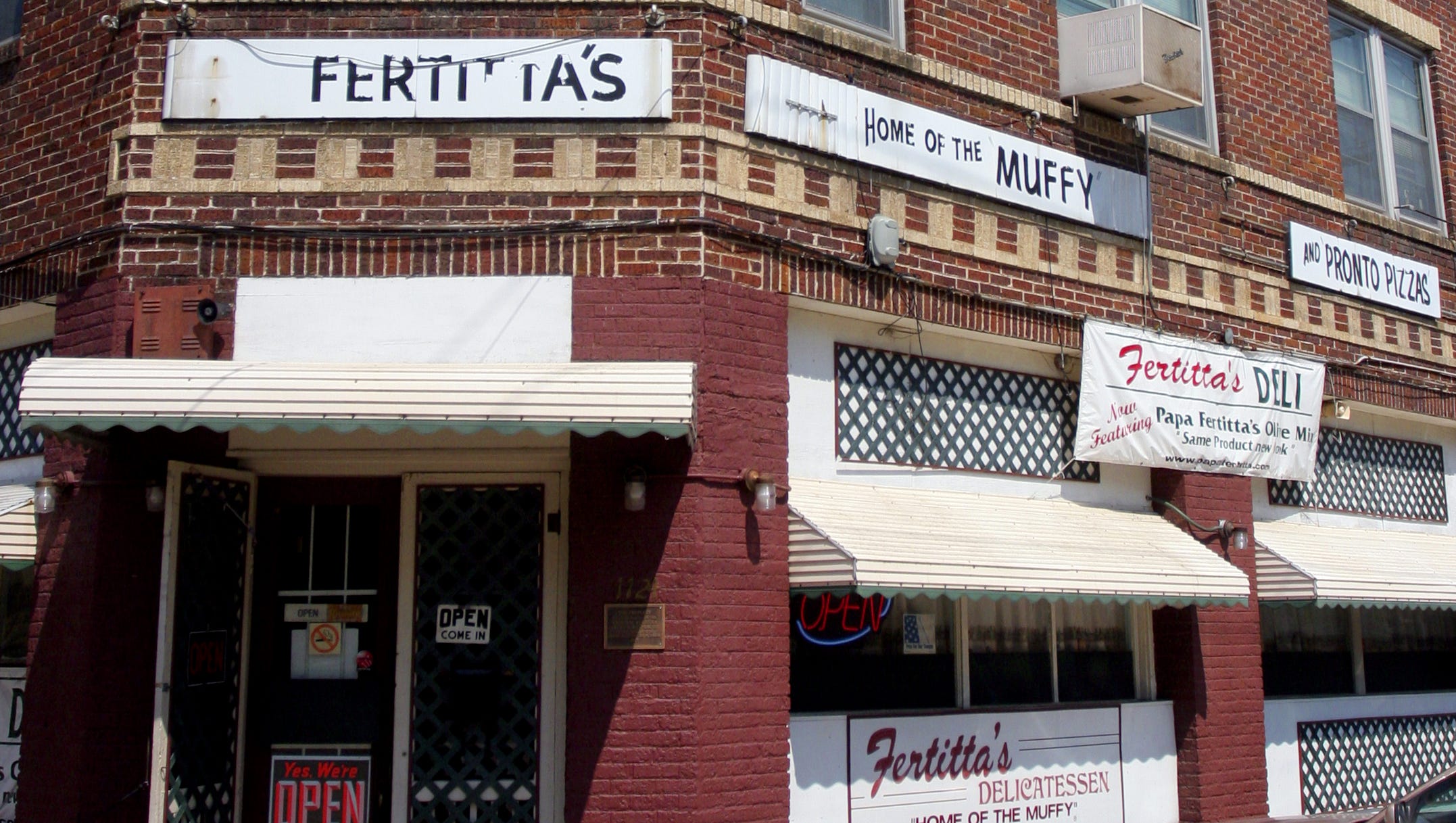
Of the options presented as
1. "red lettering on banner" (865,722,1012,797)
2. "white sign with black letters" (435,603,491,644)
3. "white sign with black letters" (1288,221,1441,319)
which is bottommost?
"red lettering on banner" (865,722,1012,797)


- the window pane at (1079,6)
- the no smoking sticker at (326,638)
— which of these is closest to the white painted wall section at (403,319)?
the no smoking sticker at (326,638)

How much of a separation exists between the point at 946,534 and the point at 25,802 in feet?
17.3

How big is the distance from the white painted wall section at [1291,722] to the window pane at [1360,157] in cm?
437

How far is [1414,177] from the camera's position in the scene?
1270 cm

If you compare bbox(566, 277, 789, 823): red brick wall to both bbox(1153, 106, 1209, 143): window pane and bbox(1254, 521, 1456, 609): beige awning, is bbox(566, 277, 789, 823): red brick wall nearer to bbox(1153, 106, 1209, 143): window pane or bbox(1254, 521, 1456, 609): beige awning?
bbox(1254, 521, 1456, 609): beige awning

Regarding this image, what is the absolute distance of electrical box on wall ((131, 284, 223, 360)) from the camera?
24.2 ft

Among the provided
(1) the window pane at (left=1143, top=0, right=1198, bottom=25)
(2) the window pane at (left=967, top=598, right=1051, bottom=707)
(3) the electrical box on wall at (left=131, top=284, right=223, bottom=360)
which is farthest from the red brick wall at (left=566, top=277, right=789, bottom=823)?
(1) the window pane at (left=1143, top=0, right=1198, bottom=25)

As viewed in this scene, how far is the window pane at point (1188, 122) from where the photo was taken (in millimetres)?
10547

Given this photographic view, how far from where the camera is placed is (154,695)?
725 centimetres

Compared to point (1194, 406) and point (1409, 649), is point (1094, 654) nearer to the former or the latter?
point (1194, 406)

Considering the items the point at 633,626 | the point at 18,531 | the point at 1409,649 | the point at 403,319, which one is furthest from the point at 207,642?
the point at 1409,649

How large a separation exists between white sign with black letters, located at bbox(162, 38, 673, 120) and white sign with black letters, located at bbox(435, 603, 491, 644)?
8.95ft

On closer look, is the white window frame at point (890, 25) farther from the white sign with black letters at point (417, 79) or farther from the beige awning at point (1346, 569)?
the beige awning at point (1346, 569)

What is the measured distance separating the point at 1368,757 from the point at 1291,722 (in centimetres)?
110
